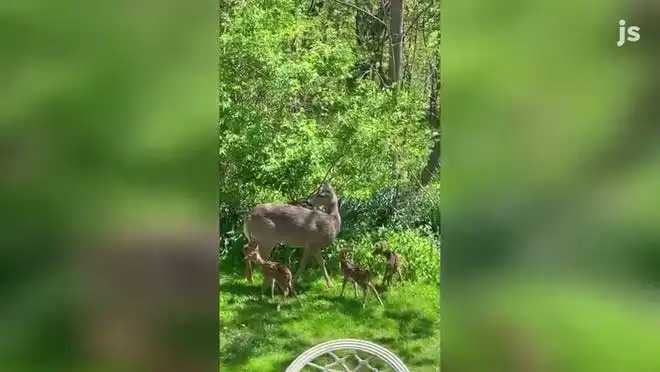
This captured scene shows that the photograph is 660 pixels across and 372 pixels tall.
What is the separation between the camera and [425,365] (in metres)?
2.68

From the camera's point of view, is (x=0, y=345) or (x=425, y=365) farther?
(x=425, y=365)

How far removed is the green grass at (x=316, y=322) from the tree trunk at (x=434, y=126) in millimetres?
432

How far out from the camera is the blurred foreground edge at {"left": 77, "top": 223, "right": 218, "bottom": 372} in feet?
8.09

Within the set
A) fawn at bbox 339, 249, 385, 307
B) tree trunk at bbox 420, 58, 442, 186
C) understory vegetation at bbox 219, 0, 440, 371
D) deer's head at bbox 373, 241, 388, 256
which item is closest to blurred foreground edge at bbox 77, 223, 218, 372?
understory vegetation at bbox 219, 0, 440, 371

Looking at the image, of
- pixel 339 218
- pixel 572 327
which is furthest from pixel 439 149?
pixel 572 327

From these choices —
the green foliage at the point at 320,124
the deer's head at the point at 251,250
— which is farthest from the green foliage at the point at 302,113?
the deer's head at the point at 251,250

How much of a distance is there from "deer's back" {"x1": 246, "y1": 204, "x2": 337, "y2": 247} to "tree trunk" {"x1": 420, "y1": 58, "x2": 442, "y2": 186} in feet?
1.48

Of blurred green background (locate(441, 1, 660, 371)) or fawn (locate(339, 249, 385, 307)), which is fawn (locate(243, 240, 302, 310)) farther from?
blurred green background (locate(441, 1, 660, 371))

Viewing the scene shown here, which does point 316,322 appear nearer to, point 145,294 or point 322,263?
point 322,263

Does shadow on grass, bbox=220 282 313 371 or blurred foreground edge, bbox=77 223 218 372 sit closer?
blurred foreground edge, bbox=77 223 218 372

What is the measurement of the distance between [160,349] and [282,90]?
3.53 feet

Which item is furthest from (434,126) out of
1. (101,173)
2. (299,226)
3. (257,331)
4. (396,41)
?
(101,173)

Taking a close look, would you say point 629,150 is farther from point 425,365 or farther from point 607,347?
point 425,365

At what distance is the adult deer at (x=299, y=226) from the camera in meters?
2.71
